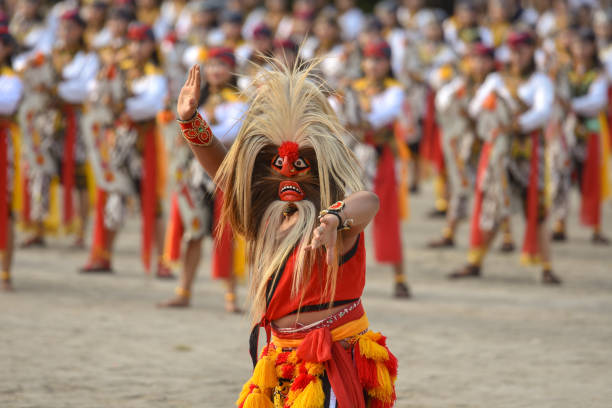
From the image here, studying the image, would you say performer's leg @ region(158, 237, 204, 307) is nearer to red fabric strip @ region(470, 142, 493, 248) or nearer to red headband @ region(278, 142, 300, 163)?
red fabric strip @ region(470, 142, 493, 248)

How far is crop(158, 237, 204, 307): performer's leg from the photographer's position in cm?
667

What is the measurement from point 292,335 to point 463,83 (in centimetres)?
550

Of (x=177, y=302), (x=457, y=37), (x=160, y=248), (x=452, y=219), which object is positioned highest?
(x=457, y=37)

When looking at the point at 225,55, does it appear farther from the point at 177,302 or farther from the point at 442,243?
the point at 442,243

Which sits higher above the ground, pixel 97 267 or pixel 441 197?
pixel 441 197

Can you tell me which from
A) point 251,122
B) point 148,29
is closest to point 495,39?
→ point 148,29

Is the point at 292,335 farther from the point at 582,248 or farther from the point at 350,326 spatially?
the point at 582,248

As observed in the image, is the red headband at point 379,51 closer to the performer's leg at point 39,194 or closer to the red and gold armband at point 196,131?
the performer's leg at point 39,194

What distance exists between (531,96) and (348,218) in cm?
484

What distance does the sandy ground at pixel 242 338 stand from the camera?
4.71m

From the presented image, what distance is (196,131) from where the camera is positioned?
126 inches

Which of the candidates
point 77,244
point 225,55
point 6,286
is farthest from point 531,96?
point 77,244

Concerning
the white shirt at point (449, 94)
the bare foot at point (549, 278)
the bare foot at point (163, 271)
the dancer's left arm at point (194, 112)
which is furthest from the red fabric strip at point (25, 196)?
the dancer's left arm at point (194, 112)

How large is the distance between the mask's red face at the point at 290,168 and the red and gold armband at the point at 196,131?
265 millimetres
